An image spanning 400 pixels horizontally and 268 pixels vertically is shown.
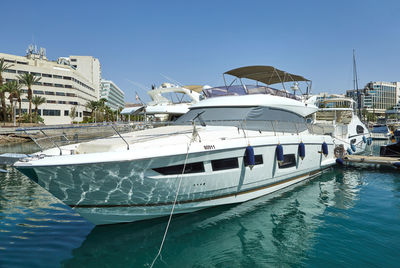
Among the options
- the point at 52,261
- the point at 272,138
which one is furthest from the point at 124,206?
the point at 272,138

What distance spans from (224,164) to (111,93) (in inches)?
4729

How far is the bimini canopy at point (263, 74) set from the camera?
11.2m

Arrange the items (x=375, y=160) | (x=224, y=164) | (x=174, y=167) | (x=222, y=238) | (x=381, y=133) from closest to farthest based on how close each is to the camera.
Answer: (x=222, y=238)
(x=174, y=167)
(x=224, y=164)
(x=375, y=160)
(x=381, y=133)

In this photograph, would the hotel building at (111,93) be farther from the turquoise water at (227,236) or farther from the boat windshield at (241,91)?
the turquoise water at (227,236)

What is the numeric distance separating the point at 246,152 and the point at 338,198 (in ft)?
13.5

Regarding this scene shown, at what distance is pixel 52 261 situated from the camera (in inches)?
187

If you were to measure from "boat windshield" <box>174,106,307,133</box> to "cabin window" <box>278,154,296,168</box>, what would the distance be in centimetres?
95

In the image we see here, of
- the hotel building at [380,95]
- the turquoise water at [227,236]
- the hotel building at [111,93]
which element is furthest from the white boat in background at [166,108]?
the hotel building at [380,95]

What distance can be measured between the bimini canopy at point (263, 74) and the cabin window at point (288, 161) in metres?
3.84

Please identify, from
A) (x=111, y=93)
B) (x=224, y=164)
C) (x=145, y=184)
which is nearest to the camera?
(x=145, y=184)

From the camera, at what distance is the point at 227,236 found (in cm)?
573

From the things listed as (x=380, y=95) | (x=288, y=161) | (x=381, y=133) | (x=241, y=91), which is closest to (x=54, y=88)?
(x=241, y=91)

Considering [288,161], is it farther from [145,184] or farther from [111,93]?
[111,93]

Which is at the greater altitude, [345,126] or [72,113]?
[72,113]
